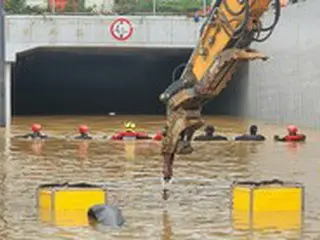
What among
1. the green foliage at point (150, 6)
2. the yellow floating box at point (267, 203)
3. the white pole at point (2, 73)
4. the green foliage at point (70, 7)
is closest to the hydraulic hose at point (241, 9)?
the yellow floating box at point (267, 203)

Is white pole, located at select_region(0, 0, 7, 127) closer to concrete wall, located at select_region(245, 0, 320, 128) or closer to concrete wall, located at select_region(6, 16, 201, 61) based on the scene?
concrete wall, located at select_region(6, 16, 201, 61)

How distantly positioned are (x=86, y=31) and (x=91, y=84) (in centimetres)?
1906

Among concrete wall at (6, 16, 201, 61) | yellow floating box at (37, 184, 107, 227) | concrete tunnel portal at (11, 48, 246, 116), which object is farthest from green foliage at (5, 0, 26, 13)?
yellow floating box at (37, 184, 107, 227)

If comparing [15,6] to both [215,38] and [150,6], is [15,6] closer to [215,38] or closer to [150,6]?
[150,6]

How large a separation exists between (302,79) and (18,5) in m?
12.4

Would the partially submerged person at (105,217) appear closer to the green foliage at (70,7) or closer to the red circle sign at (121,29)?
the red circle sign at (121,29)

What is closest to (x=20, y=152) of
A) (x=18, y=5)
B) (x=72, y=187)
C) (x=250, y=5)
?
(x=72, y=187)

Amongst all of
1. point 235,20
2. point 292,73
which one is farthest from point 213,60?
point 292,73

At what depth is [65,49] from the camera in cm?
4222

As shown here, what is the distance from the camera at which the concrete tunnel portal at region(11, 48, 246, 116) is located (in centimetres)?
5281

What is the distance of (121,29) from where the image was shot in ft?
131

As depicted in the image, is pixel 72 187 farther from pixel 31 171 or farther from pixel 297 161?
pixel 297 161

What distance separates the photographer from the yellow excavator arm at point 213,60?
11414 mm

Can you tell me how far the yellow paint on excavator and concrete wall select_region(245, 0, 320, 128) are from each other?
2131cm
